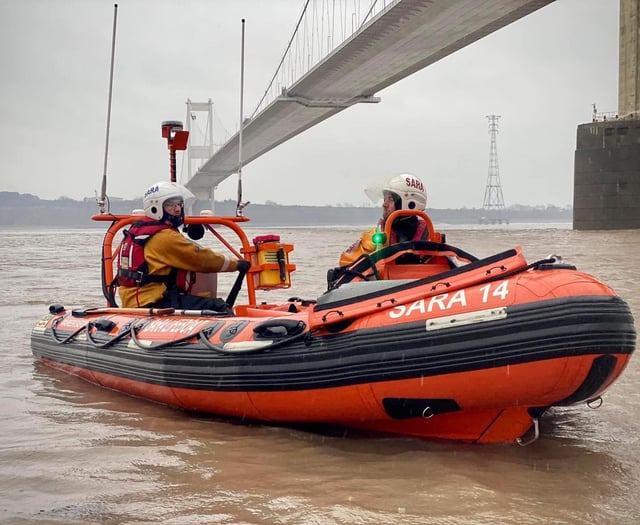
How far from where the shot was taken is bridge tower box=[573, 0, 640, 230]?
23.9m

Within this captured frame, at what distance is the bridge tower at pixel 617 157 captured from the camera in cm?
2394

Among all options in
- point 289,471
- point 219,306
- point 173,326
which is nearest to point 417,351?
point 289,471

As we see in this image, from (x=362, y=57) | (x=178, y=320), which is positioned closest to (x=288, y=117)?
(x=362, y=57)

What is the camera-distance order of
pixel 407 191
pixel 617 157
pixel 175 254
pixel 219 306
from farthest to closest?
pixel 617 157
pixel 219 306
pixel 175 254
pixel 407 191

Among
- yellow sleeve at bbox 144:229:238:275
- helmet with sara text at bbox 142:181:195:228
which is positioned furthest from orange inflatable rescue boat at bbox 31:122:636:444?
helmet with sara text at bbox 142:181:195:228

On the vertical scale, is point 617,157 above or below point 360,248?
above

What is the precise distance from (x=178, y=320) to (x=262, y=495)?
1.45 meters

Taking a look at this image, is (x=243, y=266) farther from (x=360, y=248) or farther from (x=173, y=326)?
(x=360, y=248)

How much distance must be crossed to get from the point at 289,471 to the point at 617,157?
78.7 ft

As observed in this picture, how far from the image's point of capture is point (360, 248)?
3.66m

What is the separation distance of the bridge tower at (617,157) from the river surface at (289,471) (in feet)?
71.7

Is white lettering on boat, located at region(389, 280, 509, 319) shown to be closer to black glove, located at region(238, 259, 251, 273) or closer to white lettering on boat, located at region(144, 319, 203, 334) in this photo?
white lettering on boat, located at region(144, 319, 203, 334)

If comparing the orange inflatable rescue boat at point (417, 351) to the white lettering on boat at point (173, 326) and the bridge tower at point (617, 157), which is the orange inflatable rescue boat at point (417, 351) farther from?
the bridge tower at point (617, 157)

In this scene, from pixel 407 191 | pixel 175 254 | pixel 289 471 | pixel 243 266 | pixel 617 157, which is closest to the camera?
pixel 289 471
